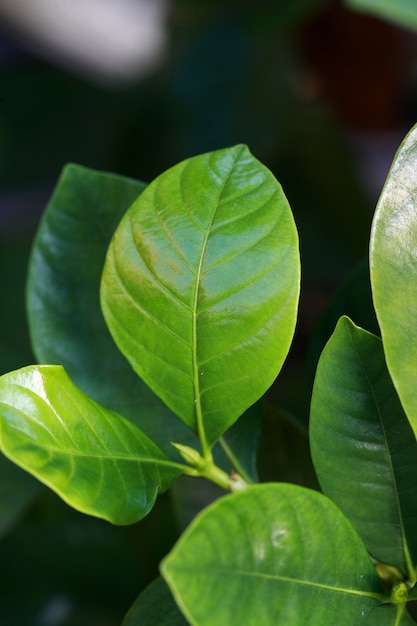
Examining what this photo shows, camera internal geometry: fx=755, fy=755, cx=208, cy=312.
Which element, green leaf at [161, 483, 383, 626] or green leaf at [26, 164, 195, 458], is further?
green leaf at [26, 164, 195, 458]

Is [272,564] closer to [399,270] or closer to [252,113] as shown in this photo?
[399,270]

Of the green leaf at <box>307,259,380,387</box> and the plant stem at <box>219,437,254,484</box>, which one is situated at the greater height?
the green leaf at <box>307,259,380,387</box>

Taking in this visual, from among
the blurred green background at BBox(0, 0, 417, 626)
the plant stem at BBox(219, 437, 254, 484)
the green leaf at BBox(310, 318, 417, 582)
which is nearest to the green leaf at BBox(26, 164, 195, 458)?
the plant stem at BBox(219, 437, 254, 484)

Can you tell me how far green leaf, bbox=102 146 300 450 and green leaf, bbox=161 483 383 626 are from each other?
96 millimetres

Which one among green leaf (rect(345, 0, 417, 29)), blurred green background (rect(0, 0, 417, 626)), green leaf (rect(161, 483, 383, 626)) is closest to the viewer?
green leaf (rect(161, 483, 383, 626))

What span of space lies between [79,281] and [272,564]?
33cm

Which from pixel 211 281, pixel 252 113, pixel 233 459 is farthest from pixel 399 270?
pixel 252 113

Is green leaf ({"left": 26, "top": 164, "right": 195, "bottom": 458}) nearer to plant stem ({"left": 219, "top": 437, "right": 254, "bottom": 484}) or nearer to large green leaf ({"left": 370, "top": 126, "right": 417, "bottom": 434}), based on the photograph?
plant stem ({"left": 219, "top": 437, "right": 254, "bottom": 484})

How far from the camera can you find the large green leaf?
16.5 inches

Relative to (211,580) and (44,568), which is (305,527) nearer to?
(211,580)

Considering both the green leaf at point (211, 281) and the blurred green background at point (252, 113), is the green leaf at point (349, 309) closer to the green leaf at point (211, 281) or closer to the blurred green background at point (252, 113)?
the green leaf at point (211, 281)

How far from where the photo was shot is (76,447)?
425 millimetres

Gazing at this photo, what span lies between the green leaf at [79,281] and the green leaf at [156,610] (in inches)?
6.3

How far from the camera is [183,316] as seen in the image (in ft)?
1.51
